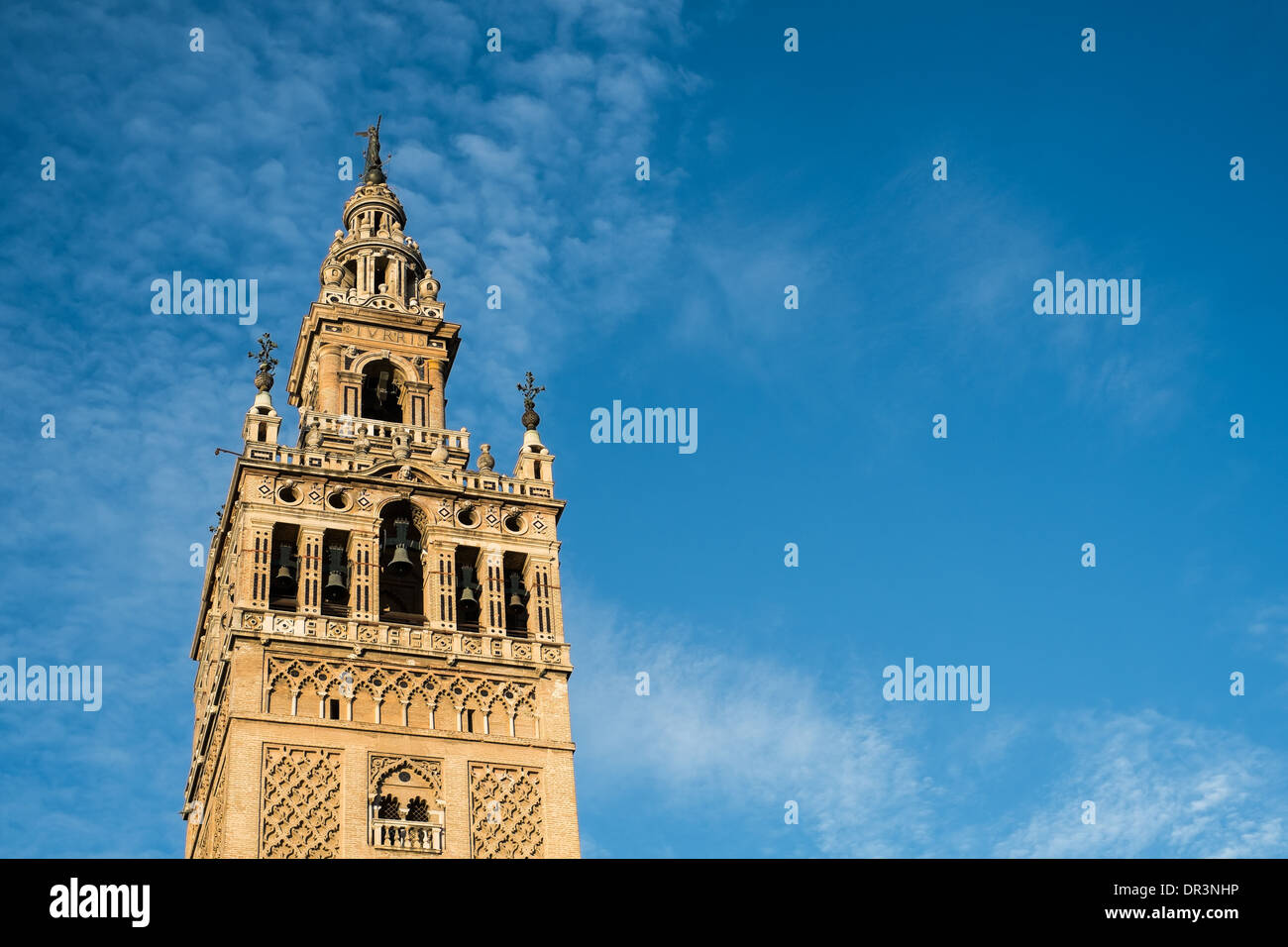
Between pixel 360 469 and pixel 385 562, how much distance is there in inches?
121

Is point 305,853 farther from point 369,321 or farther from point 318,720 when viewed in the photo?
point 369,321

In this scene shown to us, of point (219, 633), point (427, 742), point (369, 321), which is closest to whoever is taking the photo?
point (427, 742)

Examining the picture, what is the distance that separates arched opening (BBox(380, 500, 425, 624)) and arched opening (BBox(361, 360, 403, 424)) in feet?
19.6

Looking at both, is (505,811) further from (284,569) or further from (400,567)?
(284,569)

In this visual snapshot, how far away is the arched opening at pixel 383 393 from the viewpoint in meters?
59.6

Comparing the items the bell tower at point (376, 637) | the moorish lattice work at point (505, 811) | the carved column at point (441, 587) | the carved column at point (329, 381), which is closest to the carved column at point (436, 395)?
the bell tower at point (376, 637)

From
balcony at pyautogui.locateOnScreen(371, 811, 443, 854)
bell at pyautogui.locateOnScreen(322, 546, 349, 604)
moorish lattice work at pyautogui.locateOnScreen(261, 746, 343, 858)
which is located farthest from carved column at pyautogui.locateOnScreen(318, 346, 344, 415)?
balcony at pyautogui.locateOnScreen(371, 811, 443, 854)

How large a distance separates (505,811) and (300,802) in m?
5.73

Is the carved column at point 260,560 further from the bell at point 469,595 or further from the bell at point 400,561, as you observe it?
the bell at point 469,595
